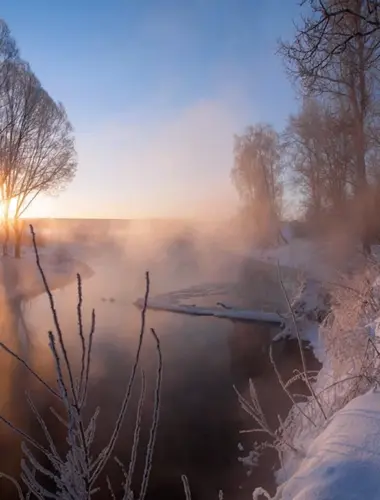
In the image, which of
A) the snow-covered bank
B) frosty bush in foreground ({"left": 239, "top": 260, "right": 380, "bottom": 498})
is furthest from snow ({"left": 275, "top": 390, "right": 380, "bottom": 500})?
frosty bush in foreground ({"left": 239, "top": 260, "right": 380, "bottom": 498})

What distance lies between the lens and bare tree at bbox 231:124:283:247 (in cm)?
3534

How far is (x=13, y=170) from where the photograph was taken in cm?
1922

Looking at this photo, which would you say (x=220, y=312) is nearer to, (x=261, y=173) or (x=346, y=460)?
(x=346, y=460)

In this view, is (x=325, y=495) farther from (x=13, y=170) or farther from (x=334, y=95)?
(x=13, y=170)

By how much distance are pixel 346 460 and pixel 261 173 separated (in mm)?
33912

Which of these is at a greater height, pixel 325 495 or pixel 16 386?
pixel 325 495

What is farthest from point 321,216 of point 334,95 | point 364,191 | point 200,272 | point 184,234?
point 184,234

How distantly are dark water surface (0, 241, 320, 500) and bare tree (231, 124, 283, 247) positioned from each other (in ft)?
76.3

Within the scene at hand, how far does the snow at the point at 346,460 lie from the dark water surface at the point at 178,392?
1702 mm

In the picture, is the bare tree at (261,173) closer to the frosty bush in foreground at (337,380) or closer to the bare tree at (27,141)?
the bare tree at (27,141)

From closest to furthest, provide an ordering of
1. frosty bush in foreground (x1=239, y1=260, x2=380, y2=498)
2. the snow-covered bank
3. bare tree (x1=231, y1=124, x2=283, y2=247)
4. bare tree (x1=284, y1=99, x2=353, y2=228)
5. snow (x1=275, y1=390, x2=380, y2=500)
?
snow (x1=275, y1=390, x2=380, y2=500)
the snow-covered bank
frosty bush in foreground (x1=239, y1=260, x2=380, y2=498)
bare tree (x1=284, y1=99, x2=353, y2=228)
bare tree (x1=231, y1=124, x2=283, y2=247)

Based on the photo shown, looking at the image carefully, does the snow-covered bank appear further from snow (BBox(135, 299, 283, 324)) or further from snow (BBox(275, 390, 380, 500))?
snow (BBox(135, 299, 283, 324))

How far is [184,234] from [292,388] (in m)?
43.8

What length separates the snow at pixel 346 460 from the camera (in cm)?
255
